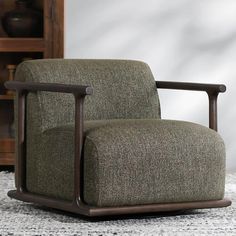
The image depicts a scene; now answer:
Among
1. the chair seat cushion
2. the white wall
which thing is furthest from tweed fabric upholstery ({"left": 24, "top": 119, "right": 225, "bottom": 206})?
the white wall

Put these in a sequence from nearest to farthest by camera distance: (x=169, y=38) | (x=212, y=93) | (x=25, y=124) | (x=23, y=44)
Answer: (x=25, y=124) → (x=212, y=93) → (x=23, y=44) → (x=169, y=38)

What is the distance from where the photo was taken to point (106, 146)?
352 cm

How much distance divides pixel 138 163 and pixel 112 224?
0.27 meters

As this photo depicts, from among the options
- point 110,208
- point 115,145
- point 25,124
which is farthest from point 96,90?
point 110,208

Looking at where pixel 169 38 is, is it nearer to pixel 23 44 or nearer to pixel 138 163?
pixel 23 44

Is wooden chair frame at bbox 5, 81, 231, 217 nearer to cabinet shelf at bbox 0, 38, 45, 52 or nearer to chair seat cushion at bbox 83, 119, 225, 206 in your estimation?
chair seat cushion at bbox 83, 119, 225, 206

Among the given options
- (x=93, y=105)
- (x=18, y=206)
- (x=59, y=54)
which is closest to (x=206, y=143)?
(x=93, y=105)

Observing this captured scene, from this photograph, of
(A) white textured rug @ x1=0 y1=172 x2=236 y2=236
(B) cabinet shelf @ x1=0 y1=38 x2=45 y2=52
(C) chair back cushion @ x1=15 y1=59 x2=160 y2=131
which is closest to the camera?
(A) white textured rug @ x1=0 y1=172 x2=236 y2=236

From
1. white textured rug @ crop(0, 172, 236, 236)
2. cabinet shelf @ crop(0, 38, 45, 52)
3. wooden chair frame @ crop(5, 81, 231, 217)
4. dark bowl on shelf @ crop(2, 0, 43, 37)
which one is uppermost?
dark bowl on shelf @ crop(2, 0, 43, 37)

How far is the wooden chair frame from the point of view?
11.7ft

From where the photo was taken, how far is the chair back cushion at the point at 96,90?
394cm

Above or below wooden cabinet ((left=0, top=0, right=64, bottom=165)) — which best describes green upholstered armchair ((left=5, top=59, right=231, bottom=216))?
below

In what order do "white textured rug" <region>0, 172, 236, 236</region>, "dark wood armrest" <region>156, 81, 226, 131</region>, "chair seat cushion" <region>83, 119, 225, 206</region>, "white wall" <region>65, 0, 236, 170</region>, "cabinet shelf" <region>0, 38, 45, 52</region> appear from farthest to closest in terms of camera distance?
1. "white wall" <region>65, 0, 236, 170</region>
2. "cabinet shelf" <region>0, 38, 45, 52</region>
3. "dark wood armrest" <region>156, 81, 226, 131</region>
4. "chair seat cushion" <region>83, 119, 225, 206</region>
5. "white textured rug" <region>0, 172, 236, 236</region>

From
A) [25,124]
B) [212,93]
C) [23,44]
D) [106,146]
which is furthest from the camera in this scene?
[23,44]
